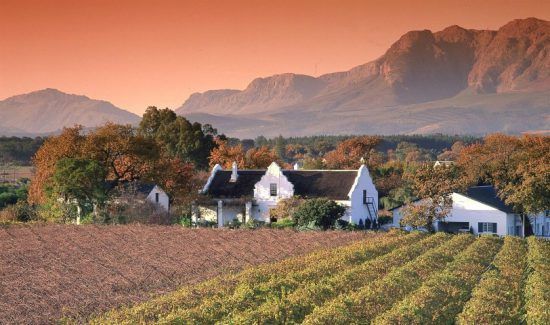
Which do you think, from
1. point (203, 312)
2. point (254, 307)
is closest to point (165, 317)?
point (203, 312)

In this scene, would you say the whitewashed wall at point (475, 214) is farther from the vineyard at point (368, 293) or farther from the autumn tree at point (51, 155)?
the vineyard at point (368, 293)

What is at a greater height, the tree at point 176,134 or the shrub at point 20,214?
the tree at point 176,134

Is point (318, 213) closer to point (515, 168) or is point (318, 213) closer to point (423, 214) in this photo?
point (423, 214)

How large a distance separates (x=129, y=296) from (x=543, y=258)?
1973cm

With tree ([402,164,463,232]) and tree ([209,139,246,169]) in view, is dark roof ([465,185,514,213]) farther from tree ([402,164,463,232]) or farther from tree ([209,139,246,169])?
tree ([209,139,246,169])

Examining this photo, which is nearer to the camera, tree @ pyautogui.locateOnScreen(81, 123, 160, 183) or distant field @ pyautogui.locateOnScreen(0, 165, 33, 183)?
tree @ pyautogui.locateOnScreen(81, 123, 160, 183)

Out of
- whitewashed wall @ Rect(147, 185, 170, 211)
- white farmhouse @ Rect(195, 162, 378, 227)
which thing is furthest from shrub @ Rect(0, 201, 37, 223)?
white farmhouse @ Rect(195, 162, 378, 227)

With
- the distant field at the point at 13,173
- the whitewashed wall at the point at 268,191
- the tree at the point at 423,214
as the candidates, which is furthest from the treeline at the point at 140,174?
the distant field at the point at 13,173

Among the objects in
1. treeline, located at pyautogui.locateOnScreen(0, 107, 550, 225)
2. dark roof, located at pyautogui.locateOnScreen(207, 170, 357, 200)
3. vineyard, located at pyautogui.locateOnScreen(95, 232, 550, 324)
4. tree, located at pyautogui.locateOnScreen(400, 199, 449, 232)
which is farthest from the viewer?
dark roof, located at pyautogui.locateOnScreen(207, 170, 357, 200)

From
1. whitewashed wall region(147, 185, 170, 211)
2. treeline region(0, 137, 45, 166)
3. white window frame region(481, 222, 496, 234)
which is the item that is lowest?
white window frame region(481, 222, 496, 234)

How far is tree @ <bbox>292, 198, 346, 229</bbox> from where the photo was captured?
56.3m

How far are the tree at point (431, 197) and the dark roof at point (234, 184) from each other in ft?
42.0

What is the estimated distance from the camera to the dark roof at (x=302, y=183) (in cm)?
6388

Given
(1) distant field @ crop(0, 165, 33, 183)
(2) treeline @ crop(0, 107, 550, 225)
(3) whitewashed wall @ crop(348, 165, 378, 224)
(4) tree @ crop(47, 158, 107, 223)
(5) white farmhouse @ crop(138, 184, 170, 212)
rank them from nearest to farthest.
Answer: (4) tree @ crop(47, 158, 107, 223) < (2) treeline @ crop(0, 107, 550, 225) < (5) white farmhouse @ crop(138, 184, 170, 212) < (3) whitewashed wall @ crop(348, 165, 378, 224) < (1) distant field @ crop(0, 165, 33, 183)
